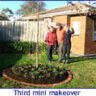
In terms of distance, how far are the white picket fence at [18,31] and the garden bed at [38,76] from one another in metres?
6.08

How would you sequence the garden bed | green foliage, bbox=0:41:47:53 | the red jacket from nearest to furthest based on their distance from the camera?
1. the garden bed
2. the red jacket
3. green foliage, bbox=0:41:47:53

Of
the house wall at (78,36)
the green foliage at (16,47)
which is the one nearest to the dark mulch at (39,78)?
the green foliage at (16,47)

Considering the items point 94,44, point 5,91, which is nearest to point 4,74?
point 5,91

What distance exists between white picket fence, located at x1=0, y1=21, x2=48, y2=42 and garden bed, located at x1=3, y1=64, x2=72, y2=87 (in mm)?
6078

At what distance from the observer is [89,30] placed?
12.7m

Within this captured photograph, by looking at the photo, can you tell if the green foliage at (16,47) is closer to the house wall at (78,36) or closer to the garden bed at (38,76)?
the house wall at (78,36)

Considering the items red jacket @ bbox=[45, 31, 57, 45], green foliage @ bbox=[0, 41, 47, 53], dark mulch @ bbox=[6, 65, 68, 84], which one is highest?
red jacket @ bbox=[45, 31, 57, 45]

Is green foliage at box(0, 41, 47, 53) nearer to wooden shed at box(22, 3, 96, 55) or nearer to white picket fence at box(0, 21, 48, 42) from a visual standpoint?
white picket fence at box(0, 21, 48, 42)

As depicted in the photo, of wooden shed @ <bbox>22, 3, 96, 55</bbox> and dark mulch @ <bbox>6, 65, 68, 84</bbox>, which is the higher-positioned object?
wooden shed @ <bbox>22, 3, 96, 55</bbox>

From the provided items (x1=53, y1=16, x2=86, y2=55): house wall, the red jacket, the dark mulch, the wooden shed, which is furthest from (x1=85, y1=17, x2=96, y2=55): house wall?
the dark mulch

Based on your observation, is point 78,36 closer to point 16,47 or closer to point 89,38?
point 89,38

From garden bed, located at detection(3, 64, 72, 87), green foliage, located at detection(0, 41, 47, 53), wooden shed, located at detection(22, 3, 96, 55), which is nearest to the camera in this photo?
garden bed, located at detection(3, 64, 72, 87)

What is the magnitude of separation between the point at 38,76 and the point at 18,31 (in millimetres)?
7196

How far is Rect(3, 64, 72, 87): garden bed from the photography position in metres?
5.98
